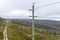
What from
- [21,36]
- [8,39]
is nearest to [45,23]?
[21,36]

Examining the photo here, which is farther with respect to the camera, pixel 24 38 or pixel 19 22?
pixel 19 22

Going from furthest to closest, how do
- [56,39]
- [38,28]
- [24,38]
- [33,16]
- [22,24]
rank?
[22,24] → [38,28] → [56,39] → [24,38] → [33,16]

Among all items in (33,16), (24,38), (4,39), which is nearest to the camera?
(33,16)

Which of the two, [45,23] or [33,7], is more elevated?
[33,7]

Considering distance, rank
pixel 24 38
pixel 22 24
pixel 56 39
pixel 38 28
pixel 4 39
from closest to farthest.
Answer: pixel 4 39 < pixel 24 38 < pixel 56 39 < pixel 38 28 < pixel 22 24

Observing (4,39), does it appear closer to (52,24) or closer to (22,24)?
(22,24)

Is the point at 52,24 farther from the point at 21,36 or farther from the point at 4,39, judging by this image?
the point at 4,39

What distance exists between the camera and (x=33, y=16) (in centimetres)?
3067

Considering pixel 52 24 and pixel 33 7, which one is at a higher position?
pixel 33 7

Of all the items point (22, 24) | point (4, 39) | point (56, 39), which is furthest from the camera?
point (22, 24)

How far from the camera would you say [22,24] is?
380ft

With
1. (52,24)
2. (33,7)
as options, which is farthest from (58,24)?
(33,7)

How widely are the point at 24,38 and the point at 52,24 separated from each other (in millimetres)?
57345

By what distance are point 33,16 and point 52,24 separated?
318ft
